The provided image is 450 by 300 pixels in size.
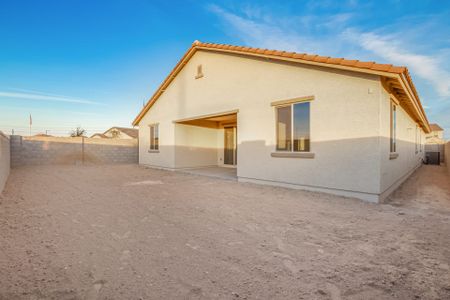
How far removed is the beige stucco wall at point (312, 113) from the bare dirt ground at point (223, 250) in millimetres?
1167

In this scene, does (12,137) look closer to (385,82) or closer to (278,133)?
(278,133)

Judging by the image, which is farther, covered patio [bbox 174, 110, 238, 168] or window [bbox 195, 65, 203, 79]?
covered patio [bbox 174, 110, 238, 168]

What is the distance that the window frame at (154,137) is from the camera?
1337cm

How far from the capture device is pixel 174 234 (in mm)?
3322

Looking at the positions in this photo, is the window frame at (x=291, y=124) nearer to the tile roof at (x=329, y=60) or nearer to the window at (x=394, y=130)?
the tile roof at (x=329, y=60)

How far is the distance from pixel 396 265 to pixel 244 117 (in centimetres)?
656

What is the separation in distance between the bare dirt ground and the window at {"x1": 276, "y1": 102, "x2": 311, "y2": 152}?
2.10 meters

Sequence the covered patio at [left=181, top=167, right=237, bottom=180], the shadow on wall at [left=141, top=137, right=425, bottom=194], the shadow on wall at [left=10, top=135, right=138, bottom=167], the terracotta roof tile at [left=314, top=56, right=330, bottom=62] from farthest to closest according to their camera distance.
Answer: the shadow on wall at [left=10, top=135, right=138, bottom=167] < the covered patio at [left=181, top=167, right=237, bottom=180] < the terracotta roof tile at [left=314, top=56, right=330, bottom=62] < the shadow on wall at [left=141, top=137, right=425, bottom=194]

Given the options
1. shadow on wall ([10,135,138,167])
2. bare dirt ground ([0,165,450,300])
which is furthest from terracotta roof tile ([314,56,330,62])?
shadow on wall ([10,135,138,167])

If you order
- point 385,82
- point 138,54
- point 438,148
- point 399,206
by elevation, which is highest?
point 138,54

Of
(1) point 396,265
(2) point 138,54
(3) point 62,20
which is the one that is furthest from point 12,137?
(1) point 396,265

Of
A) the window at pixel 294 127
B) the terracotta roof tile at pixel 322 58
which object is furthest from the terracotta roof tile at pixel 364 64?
the window at pixel 294 127

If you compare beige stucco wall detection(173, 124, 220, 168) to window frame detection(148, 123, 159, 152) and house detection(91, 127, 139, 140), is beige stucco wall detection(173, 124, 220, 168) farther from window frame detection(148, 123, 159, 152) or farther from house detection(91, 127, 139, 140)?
house detection(91, 127, 139, 140)

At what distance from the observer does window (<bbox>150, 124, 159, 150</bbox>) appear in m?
13.4
